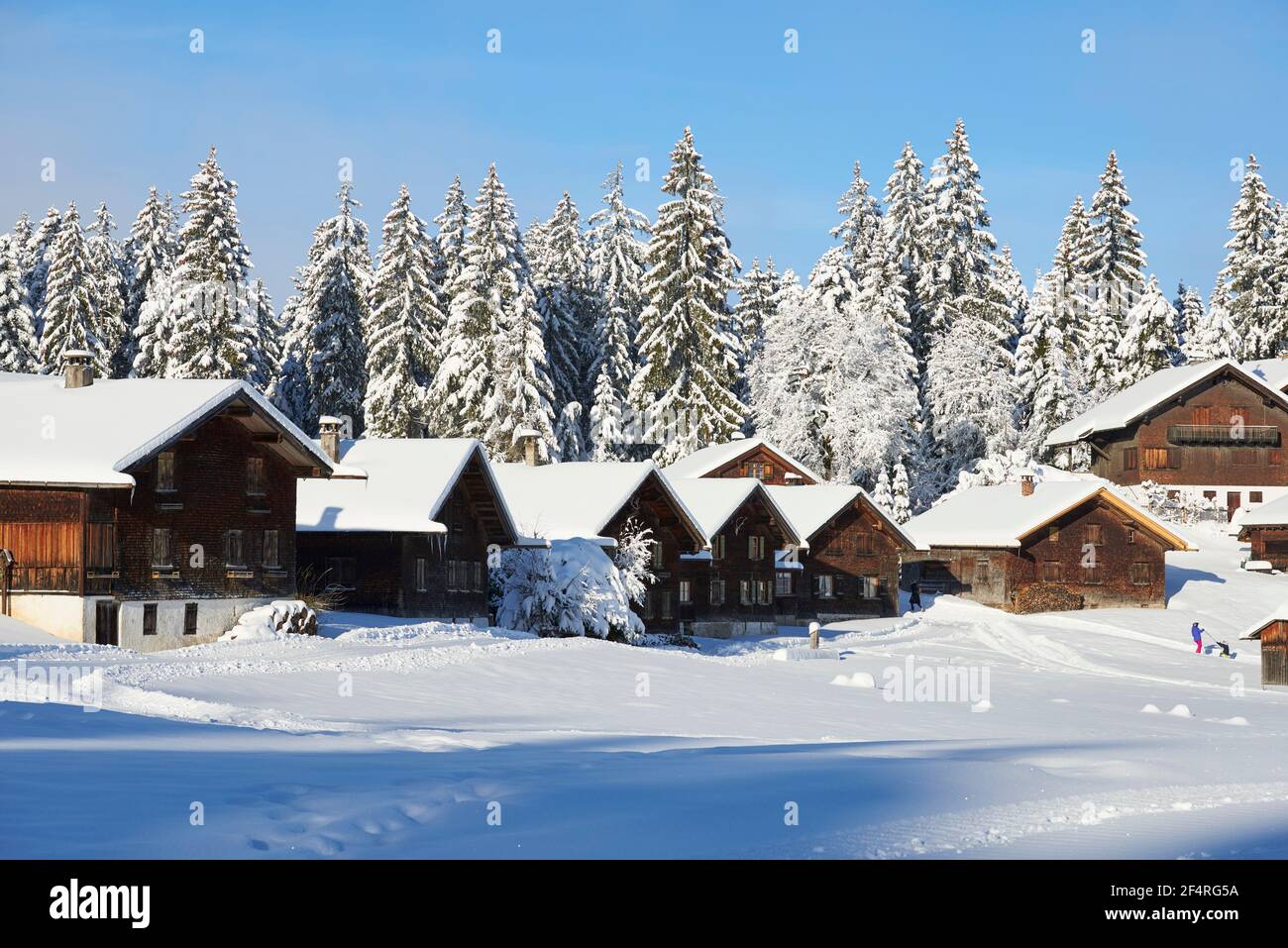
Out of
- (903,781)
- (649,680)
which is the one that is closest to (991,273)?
(649,680)

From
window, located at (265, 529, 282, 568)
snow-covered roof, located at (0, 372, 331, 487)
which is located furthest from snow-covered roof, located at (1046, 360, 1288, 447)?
window, located at (265, 529, 282, 568)

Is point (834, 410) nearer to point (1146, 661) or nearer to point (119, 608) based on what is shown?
point (1146, 661)

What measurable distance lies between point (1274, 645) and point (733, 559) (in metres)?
22.7

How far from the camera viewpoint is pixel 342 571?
48.3m

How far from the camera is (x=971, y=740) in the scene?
975 inches

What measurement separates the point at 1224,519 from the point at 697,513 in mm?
36630

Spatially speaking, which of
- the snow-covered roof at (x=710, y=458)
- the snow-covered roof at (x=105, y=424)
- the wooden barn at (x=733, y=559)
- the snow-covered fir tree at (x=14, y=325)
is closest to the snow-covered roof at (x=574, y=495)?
the wooden barn at (x=733, y=559)

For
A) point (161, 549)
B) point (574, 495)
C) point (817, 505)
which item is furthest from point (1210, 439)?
point (161, 549)

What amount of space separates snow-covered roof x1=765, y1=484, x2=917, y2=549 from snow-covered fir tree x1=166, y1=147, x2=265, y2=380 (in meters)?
24.8

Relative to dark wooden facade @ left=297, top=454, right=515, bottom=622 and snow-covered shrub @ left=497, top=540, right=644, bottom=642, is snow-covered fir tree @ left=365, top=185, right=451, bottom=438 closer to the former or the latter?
dark wooden facade @ left=297, top=454, right=515, bottom=622

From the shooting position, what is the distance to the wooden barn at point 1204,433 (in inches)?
3233

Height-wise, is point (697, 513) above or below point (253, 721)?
above

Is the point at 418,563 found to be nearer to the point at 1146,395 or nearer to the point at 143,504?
the point at 143,504

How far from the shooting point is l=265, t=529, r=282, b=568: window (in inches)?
1715
